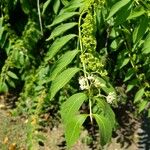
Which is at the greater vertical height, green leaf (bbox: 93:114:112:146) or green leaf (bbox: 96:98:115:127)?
green leaf (bbox: 96:98:115:127)

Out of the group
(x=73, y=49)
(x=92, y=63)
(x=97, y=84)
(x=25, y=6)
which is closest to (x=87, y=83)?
(x=97, y=84)

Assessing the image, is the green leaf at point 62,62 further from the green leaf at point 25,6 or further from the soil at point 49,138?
the soil at point 49,138

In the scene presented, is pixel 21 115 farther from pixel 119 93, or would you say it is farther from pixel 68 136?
pixel 68 136

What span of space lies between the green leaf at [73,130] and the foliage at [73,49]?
59 millimetres

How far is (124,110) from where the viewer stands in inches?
162

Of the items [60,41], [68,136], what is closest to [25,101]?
[60,41]

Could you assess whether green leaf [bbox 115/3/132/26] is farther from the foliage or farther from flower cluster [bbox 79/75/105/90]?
flower cluster [bbox 79/75/105/90]

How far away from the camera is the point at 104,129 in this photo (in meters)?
1.28

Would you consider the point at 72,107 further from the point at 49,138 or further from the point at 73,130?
the point at 49,138

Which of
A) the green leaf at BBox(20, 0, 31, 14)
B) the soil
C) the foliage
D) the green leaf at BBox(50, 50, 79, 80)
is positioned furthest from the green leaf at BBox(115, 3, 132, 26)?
the soil

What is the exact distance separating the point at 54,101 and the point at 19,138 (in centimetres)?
44

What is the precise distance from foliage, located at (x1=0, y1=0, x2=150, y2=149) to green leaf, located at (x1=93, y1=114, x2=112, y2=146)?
0.05 meters

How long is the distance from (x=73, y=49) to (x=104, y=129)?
2252mm

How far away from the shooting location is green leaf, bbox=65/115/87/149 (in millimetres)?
1270
